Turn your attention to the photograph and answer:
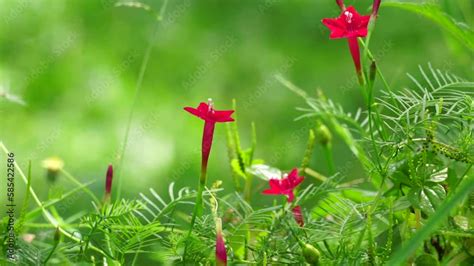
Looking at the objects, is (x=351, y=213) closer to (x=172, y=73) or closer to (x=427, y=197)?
(x=427, y=197)

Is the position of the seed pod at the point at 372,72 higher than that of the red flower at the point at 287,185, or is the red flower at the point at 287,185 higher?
the seed pod at the point at 372,72

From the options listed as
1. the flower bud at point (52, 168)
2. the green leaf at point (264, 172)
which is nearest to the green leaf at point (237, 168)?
the green leaf at point (264, 172)

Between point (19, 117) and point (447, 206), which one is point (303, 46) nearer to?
point (19, 117)

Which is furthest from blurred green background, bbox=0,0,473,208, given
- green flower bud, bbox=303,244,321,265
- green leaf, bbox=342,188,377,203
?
green flower bud, bbox=303,244,321,265

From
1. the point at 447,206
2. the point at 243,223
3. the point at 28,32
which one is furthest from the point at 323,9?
the point at 447,206

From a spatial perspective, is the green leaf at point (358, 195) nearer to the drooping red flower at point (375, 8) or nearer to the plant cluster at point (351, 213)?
the plant cluster at point (351, 213)

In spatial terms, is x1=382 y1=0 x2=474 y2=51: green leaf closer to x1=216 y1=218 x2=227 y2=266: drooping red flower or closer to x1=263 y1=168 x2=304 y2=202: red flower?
x1=263 y1=168 x2=304 y2=202: red flower

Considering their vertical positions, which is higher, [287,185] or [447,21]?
[447,21]

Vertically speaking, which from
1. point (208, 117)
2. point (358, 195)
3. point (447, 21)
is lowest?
point (358, 195)

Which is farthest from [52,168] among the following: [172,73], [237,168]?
[172,73]
